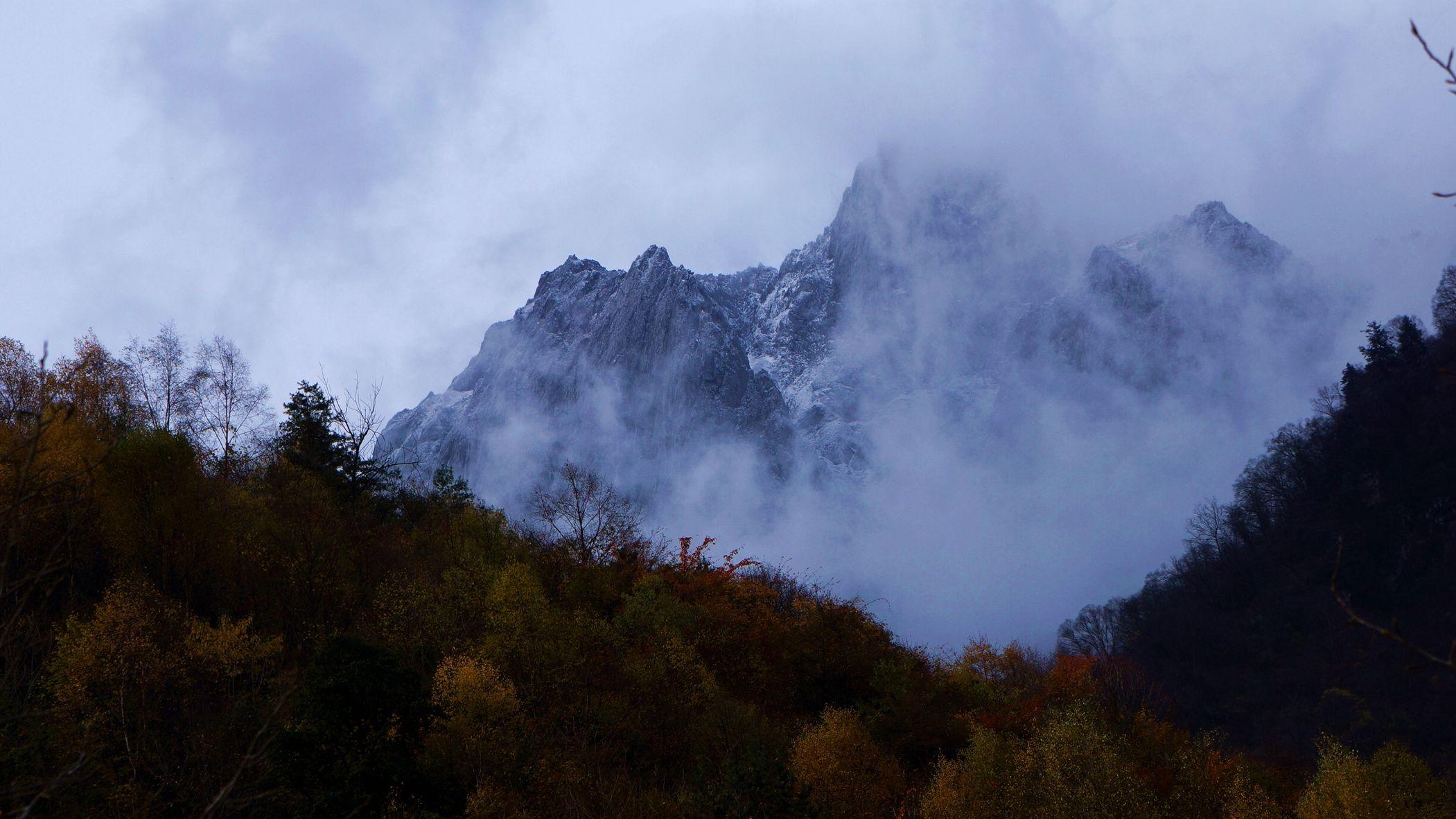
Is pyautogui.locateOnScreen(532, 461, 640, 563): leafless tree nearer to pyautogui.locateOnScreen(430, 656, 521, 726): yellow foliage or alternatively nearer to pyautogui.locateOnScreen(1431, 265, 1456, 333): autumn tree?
pyautogui.locateOnScreen(430, 656, 521, 726): yellow foliage

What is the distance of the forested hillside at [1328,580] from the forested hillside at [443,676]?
1.81m

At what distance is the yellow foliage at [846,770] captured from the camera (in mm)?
36938

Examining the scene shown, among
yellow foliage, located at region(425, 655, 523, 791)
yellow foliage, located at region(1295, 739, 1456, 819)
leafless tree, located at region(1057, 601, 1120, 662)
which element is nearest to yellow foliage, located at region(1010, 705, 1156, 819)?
yellow foliage, located at region(1295, 739, 1456, 819)

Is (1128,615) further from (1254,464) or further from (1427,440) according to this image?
(1427,440)

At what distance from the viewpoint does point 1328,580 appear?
67625mm

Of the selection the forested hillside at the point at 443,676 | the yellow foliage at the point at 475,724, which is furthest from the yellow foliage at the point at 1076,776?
the yellow foliage at the point at 475,724

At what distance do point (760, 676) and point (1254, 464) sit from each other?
100286 millimetres

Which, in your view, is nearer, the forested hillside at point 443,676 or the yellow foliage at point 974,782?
the forested hillside at point 443,676

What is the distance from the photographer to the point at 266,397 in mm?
49375

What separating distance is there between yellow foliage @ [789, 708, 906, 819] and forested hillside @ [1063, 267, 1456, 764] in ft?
153

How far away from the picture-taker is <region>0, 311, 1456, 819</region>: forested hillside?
79.3ft

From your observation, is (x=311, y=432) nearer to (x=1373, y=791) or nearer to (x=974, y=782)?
(x=974, y=782)

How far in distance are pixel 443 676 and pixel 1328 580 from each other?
7264 cm

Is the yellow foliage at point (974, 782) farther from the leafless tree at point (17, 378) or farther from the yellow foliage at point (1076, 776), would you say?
the leafless tree at point (17, 378)
